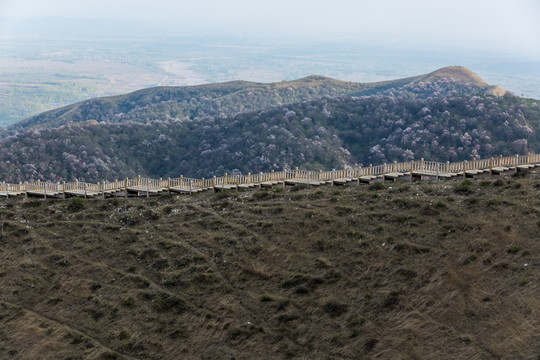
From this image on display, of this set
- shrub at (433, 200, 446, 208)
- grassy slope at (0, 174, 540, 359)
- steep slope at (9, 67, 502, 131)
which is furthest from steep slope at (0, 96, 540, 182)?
shrub at (433, 200, 446, 208)

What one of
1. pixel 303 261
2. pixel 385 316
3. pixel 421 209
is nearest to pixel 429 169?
pixel 421 209

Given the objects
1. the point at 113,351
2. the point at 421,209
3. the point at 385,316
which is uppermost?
the point at 421,209

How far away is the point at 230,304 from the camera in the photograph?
65.8 ft

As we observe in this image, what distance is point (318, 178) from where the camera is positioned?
32.0 m

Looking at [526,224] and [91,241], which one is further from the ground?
[526,224]

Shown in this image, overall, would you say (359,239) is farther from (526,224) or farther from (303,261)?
(526,224)

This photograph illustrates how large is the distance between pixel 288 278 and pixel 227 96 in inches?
4970

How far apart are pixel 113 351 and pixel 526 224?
15679 millimetres

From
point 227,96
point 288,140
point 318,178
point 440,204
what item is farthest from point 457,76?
point 440,204

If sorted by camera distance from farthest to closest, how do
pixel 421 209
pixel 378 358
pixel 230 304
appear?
pixel 421 209 → pixel 230 304 → pixel 378 358

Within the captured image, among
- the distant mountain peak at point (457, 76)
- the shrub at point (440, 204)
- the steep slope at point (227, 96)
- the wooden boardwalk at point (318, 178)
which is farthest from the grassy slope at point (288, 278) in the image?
the distant mountain peak at point (457, 76)

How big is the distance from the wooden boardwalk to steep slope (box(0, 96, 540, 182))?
5149 centimetres

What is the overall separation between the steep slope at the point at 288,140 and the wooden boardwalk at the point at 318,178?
51491 mm

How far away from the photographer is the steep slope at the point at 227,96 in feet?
444
